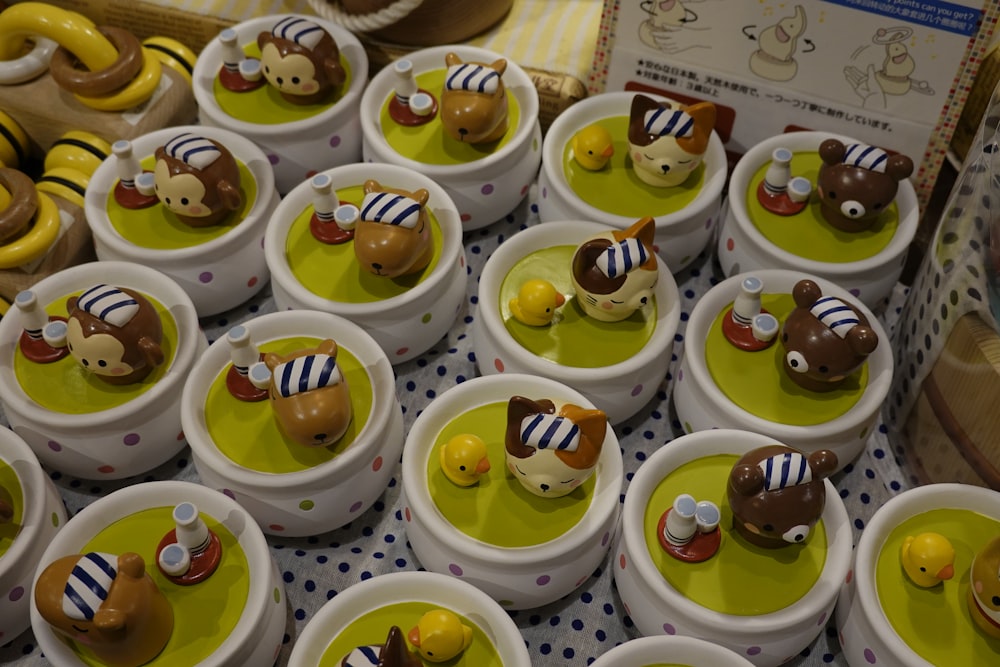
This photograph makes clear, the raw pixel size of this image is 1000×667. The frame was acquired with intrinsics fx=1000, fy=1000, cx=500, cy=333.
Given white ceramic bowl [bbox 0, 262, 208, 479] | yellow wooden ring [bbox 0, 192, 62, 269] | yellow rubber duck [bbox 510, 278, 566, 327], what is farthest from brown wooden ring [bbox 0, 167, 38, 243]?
yellow rubber duck [bbox 510, 278, 566, 327]

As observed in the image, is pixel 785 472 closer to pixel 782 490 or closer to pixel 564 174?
pixel 782 490

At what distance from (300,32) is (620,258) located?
27.8 inches

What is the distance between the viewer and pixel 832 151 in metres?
1.53

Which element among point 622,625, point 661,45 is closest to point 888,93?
point 661,45

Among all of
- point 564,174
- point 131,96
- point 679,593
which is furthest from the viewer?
point 131,96

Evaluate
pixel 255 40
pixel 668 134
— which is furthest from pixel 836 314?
pixel 255 40

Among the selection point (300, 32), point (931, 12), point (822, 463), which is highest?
point (931, 12)

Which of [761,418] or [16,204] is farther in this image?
[16,204]

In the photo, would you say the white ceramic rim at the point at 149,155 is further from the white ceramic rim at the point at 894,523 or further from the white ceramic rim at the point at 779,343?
the white ceramic rim at the point at 894,523

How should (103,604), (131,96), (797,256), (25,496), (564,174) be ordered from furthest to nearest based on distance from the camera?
(131,96)
(564,174)
(797,256)
(25,496)
(103,604)

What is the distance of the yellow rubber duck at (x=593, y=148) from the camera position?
5.41ft

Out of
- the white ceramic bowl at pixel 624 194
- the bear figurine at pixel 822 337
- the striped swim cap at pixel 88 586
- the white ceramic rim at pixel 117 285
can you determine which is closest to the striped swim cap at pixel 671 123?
the white ceramic bowl at pixel 624 194

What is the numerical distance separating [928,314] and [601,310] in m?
0.48

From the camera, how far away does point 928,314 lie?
1478 millimetres
